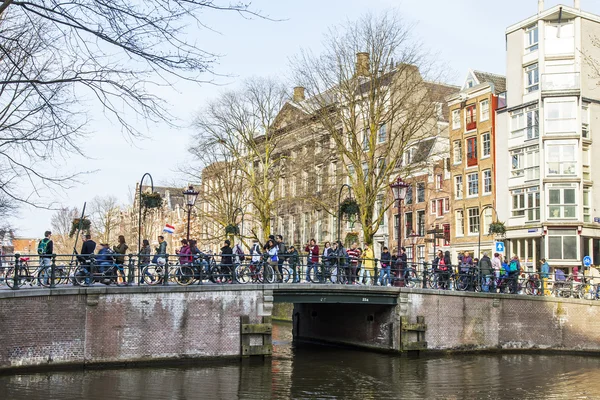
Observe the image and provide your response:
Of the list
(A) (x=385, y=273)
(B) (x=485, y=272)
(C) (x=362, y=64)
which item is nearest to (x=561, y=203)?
(C) (x=362, y=64)

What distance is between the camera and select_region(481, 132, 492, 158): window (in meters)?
44.8

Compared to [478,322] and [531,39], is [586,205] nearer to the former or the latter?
[531,39]

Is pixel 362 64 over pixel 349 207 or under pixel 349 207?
over

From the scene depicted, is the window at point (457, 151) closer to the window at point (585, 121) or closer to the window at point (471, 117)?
the window at point (471, 117)

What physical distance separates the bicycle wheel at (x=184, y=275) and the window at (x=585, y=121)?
88.1ft

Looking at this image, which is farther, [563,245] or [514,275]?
[563,245]

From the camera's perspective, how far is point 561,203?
4047 centimetres

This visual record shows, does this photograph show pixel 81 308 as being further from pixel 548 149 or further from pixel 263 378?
pixel 548 149

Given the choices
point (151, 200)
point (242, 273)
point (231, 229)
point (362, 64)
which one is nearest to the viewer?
point (242, 273)

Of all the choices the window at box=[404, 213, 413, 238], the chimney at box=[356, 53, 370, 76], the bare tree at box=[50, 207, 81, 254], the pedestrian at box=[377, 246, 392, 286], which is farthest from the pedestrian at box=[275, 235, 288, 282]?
the bare tree at box=[50, 207, 81, 254]

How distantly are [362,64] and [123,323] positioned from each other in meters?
18.4

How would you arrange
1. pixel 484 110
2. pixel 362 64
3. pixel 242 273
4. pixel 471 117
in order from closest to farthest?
1. pixel 242 273
2. pixel 362 64
3. pixel 484 110
4. pixel 471 117

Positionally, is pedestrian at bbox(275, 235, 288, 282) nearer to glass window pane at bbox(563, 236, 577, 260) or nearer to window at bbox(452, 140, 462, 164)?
glass window pane at bbox(563, 236, 577, 260)

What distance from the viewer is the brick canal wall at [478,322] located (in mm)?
25625
